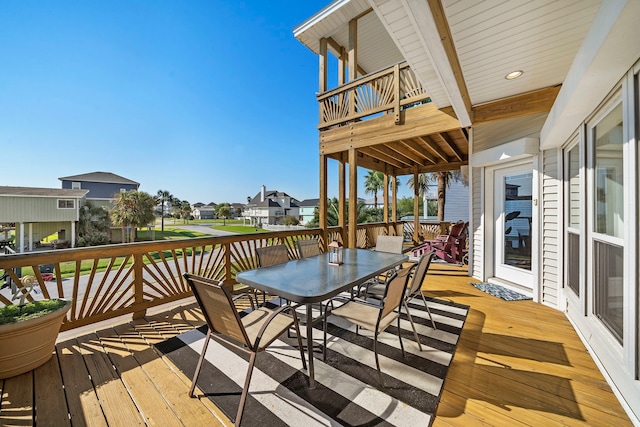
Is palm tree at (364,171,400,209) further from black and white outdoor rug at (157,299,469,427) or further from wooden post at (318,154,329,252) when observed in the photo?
black and white outdoor rug at (157,299,469,427)

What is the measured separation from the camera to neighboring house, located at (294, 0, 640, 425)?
1546 mm

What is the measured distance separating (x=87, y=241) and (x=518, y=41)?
29.6m

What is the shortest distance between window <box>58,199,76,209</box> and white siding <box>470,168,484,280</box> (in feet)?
82.3

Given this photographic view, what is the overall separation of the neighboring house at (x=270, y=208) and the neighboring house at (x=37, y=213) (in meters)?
26.2

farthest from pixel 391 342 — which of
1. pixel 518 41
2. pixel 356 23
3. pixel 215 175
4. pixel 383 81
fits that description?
pixel 215 175

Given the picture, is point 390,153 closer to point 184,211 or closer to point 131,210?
point 131,210

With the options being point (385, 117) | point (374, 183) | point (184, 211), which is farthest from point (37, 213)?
point (184, 211)

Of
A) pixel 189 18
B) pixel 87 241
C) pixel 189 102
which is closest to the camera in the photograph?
pixel 189 18

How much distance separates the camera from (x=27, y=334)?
1936 mm

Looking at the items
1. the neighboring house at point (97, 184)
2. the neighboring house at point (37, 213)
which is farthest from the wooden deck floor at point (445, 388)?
the neighboring house at point (97, 184)

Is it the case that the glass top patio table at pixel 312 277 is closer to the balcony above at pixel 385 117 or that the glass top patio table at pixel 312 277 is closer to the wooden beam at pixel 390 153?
the balcony above at pixel 385 117

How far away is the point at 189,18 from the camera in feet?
25.6

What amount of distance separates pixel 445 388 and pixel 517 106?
367cm

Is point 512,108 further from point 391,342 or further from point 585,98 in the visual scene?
point 391,342
